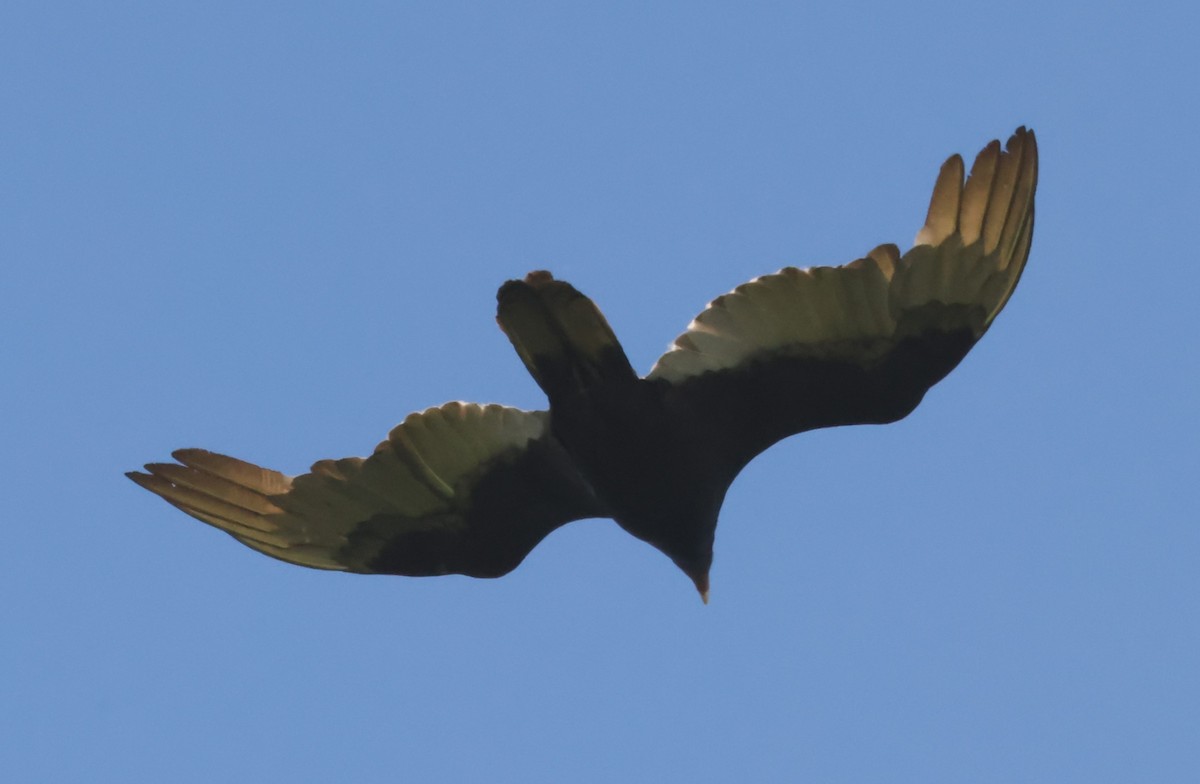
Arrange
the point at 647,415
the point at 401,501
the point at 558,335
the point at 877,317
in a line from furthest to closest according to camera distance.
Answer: the point at 401,501
the point at 647,415
the point at 877,317
the point at 558,335

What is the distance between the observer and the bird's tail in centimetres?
939

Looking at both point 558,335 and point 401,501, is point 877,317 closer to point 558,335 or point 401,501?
point 558,335

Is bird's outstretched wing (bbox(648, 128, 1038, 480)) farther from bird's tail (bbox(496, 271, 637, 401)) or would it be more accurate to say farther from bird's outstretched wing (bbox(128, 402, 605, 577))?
bird's outstretched wing (bbox(128, 402, 605, 577))

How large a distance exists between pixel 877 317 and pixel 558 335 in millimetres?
1518

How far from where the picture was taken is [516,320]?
953 centimetres

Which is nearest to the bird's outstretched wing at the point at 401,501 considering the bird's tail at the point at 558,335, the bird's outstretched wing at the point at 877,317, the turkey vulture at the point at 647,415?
the turkey vulture at the point at 647,415

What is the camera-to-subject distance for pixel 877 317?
9.77m

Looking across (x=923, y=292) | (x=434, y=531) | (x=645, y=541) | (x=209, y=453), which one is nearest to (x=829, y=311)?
(x=923, y=292)

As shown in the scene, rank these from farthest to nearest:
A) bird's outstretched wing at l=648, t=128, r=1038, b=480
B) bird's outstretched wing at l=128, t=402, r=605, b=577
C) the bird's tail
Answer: bird's outstretched wing at l=128, t=402, r=605, b=577 < bird's outstretched wing at l=648, t=128, r=1038, b=480 < the bird's tail

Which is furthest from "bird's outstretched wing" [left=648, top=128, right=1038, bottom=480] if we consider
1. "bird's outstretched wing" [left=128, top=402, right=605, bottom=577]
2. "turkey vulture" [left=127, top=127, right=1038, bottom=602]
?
"bird's outstretched wing" [left=128, top=402, right=605, bottom=577]

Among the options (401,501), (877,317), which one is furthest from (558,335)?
(401,501)

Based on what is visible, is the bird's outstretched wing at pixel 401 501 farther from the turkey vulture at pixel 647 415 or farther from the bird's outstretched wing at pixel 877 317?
the bird's outstretched wing at pixel 877 317

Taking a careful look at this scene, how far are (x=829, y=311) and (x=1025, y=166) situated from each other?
116 cm

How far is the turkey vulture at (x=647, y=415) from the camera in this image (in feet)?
31.7
